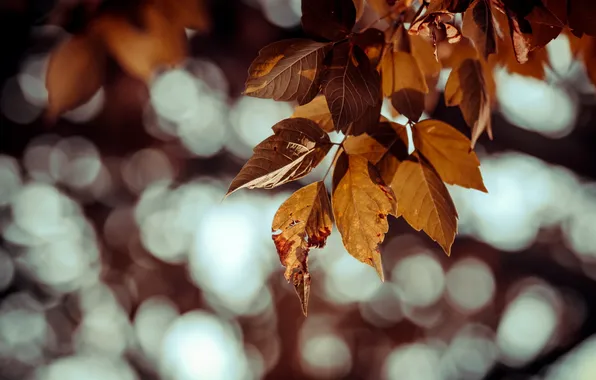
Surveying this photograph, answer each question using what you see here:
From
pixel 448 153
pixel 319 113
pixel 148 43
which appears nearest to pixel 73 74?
pixel 148 43

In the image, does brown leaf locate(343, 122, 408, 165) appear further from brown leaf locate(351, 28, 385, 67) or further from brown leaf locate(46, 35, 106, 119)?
brown leaf locate(46, 35, 106, 119)

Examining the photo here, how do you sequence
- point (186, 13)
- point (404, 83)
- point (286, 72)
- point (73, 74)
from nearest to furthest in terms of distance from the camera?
point (286, 72)
point (404, 83)
point (73, 74)
point (186, 13)

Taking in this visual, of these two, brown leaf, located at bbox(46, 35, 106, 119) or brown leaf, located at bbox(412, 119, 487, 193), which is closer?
brown leaf, located at bbox(412, 119, 487, 193)

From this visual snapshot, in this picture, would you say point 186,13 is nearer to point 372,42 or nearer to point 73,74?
point 73,74

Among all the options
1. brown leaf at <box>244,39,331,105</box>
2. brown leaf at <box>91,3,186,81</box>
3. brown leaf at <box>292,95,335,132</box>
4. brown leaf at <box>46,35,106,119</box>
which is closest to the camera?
brown leaf at <box>244,39,331,105</box>

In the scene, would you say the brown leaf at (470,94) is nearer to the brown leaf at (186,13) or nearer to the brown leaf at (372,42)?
the brown leaf at (372,42)

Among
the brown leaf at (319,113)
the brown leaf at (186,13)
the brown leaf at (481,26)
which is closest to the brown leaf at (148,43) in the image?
the brown leaf at (186,13)

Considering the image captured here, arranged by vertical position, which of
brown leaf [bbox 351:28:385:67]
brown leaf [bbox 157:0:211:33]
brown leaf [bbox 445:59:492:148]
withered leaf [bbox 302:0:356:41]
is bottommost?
brown leaf [bbox 157:0:211:33]

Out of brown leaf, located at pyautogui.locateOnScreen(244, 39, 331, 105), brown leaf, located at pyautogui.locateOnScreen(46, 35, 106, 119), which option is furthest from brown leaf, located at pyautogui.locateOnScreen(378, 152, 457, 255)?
brown leaf, located at pyautogui.locateOnScreen(46, 35, 106, 119)
